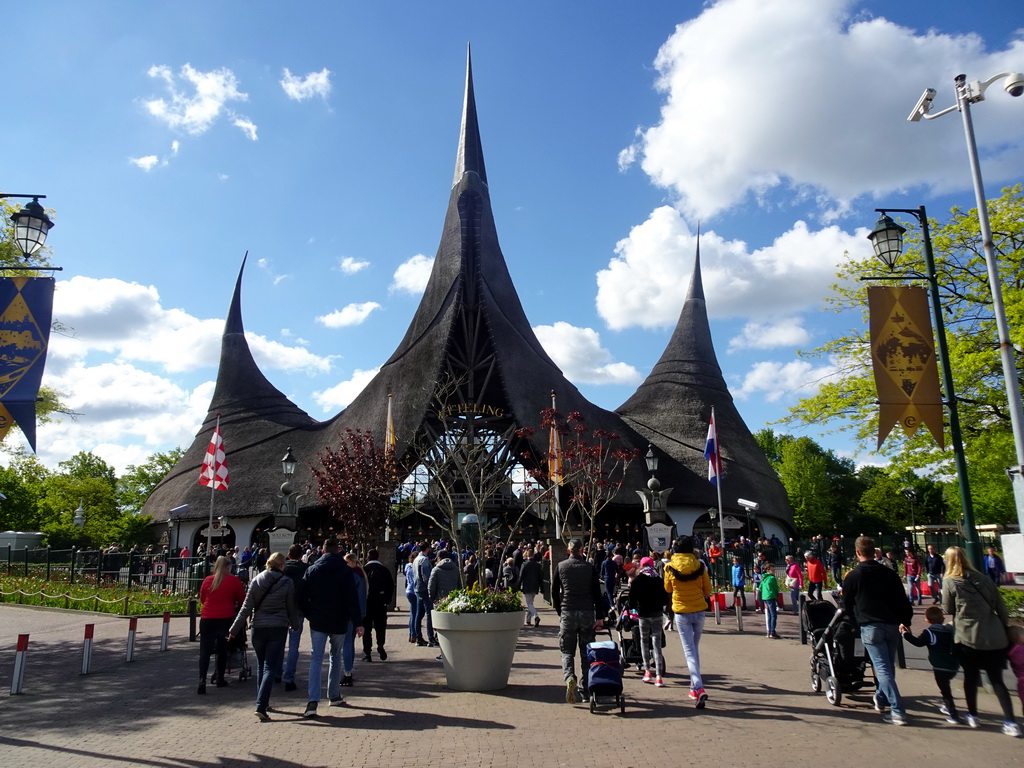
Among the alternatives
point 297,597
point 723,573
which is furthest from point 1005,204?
point 297,597

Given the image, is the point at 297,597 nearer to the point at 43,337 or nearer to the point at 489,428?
the point at 43,337

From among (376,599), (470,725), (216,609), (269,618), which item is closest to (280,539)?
(376,599)

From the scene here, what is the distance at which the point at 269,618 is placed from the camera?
22.1ft

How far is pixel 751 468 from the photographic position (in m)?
39.8

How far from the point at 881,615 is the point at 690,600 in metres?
1.65

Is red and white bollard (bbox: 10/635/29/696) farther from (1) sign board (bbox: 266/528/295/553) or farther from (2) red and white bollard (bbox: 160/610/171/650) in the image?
(1) sign board (bbox: 266/528/295/553)

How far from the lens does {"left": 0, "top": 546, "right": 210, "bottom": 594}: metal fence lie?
1841 cm

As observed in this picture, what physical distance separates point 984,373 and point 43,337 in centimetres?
1681

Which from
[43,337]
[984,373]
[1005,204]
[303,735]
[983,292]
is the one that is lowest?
[303,735]

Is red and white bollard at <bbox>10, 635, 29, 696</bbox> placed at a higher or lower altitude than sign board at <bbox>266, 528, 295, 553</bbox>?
lower

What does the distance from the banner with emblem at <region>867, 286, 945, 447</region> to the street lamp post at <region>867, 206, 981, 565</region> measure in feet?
0.44

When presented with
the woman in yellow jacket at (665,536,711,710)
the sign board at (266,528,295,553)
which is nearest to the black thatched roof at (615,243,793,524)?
the sign board at (266,528,295,553)

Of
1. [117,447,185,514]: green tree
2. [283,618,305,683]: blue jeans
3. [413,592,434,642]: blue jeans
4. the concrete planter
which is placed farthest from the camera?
[117,447,185,514]: green tree

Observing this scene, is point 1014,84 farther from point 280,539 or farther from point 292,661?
point 280,539
